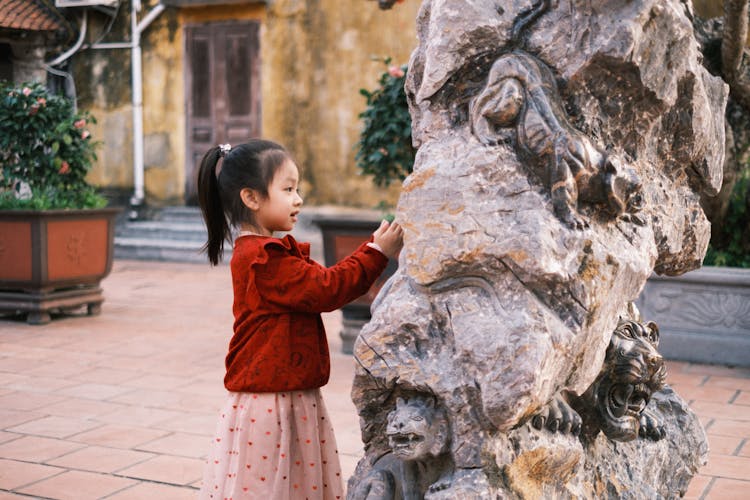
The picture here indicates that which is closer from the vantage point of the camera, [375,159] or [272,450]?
[272,450]

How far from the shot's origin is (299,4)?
11008 mm

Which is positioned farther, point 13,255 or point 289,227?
point 13,255

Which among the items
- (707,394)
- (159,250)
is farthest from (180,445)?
(159,250)

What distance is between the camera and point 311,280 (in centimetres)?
227

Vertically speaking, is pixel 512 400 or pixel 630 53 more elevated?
pixel 630 53

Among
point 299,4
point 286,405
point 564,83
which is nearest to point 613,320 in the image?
point 564,83

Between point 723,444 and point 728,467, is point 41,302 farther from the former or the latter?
point 728,467

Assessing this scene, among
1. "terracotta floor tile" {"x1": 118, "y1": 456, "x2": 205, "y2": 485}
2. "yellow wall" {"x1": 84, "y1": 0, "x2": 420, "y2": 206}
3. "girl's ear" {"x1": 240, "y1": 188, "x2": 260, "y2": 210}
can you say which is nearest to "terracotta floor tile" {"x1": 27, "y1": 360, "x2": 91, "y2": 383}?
"terracotta floor tile" {"x1": 118, "y1": 456, "x2": 205, "y2": 485}

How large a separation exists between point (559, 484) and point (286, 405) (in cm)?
70

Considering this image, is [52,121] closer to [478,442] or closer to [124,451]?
[124,451]

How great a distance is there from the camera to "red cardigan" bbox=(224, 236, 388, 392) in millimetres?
2275

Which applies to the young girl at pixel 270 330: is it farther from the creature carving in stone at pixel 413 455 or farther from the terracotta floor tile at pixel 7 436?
the terracotta floor tile at pixel 7 436

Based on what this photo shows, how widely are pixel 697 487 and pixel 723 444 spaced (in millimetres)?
624

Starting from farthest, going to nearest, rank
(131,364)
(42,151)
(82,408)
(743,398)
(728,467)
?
(42,151) < (131,364) < (743,398) < (82,408) < (728,467)
